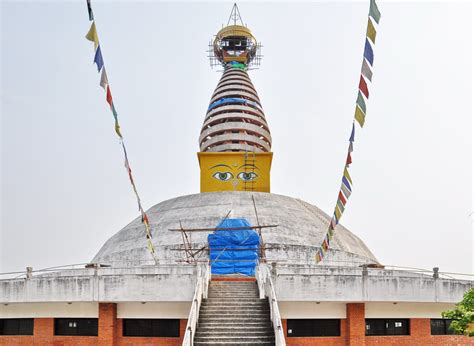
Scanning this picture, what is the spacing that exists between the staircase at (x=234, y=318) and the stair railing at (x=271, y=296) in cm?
26

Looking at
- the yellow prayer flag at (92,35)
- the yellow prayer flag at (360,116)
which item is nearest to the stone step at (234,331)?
the yellow prayer flag at (360,116)

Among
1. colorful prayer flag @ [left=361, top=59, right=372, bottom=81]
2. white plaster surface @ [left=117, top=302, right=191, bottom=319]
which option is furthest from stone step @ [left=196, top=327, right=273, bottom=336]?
colorful prayer flag @ [left=361, top=59, right=372, bottom=81]

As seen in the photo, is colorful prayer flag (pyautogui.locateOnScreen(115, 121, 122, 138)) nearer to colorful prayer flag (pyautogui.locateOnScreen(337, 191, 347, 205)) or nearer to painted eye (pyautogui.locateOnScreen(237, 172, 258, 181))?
colorful prayer flag (pyautogui.locateOnScreen(337, 191, 347, 205))

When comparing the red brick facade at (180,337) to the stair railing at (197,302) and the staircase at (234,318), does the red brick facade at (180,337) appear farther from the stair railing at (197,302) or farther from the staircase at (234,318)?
the staircase at (234,318)

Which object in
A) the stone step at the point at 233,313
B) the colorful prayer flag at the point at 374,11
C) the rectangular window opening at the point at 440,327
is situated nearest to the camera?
the colorful prayer flag at the point at 374,11

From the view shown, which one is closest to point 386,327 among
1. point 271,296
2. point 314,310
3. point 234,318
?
point 314,310

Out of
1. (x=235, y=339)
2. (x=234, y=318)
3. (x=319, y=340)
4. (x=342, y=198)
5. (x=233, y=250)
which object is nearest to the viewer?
(x=235, y=339)

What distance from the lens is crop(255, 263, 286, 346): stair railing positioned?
13.4 m

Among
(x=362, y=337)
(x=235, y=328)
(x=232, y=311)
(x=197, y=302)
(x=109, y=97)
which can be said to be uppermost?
(x=109, y=97)

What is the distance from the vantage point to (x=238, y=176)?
3788cm

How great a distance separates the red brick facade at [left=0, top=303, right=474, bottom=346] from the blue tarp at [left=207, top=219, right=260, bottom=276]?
565 centimetres

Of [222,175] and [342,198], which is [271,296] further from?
[222,175]

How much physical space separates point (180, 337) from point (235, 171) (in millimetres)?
21149

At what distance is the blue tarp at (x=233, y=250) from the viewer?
76.3 feet
